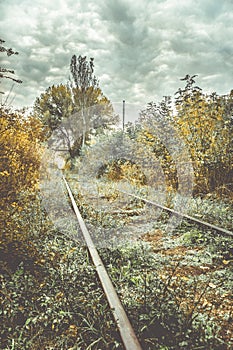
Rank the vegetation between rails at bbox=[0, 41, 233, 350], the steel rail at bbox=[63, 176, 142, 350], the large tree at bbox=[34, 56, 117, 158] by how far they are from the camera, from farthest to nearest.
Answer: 1. the large tree at bbox=[34, 56, 117, 158]
2. the vegetation between rails at bbox=[0, 41, 233, 350]
3. the steel rail at bbox=[63, 176, 142, 350]

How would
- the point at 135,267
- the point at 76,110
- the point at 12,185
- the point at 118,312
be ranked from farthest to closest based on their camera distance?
the point at 76,110 → the point at 12,185 → the point at 135,267 → the point at 118,312

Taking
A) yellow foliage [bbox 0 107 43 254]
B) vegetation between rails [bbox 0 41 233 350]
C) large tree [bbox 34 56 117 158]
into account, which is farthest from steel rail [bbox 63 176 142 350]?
large tree [bbox 34 56 117 158]

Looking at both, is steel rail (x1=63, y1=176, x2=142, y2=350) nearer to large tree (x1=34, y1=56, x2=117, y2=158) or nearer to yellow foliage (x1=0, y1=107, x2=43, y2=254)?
yellow foliage (x1=0, y1=107, x2=43, y2=254)

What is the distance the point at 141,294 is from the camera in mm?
2984

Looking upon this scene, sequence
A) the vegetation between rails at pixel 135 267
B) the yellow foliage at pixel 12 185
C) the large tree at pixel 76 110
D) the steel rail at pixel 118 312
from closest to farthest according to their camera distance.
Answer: the steel rail at pixel 118 312
the vegetation between rails at pixel 135 267
the yellow foliage at pixel 12 185
the large tree at pixel 76 110

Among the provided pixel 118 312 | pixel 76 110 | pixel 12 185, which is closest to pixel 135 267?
pixel 118 312

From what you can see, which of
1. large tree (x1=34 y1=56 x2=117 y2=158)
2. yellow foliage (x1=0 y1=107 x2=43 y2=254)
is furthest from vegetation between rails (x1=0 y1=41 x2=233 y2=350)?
large tree (x1=34 y1=56 x2=117 y2=158)

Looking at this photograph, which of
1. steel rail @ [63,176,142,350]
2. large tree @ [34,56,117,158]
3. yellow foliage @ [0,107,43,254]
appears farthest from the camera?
large tree @ [34,56,117,158]

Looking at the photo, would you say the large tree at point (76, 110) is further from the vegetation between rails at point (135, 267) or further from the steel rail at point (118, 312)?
the steel rail at point (118, 312)

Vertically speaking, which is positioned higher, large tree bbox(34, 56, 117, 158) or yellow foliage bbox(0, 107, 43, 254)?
large tree bbox(34, 56, 117, 158)

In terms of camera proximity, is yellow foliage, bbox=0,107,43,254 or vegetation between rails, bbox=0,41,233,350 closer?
vegetation between rails, bbox=0,41,233,350

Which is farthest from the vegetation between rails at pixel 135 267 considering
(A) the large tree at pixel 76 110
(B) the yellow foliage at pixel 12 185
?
(A) the large tree at pixel 76 110

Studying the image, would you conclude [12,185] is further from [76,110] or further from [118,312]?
[76,110]

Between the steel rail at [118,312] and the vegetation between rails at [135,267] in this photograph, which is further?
the vegetation between rails at [135,267]
